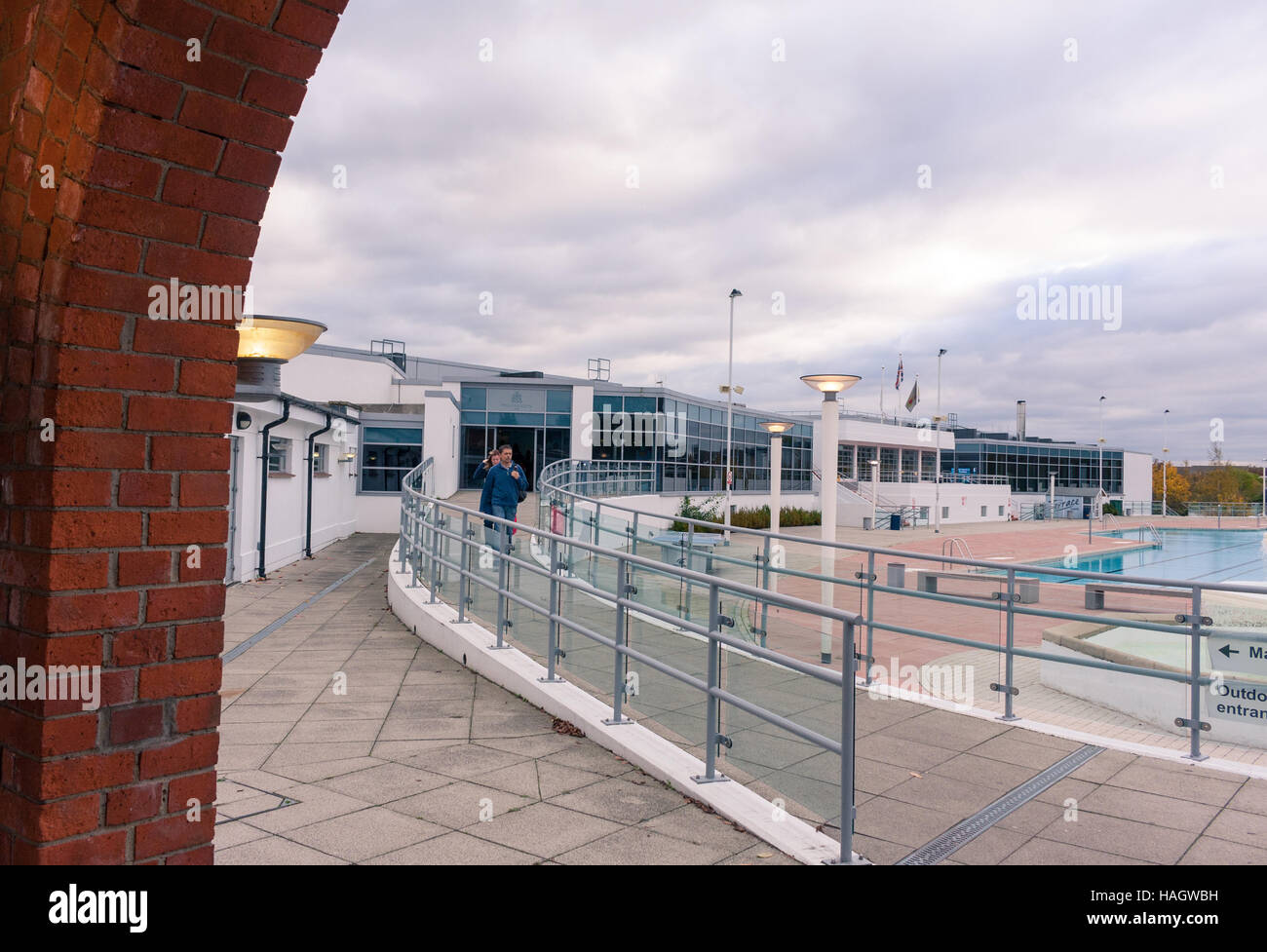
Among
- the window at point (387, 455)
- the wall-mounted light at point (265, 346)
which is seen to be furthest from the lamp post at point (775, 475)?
the window at point (387, 455)

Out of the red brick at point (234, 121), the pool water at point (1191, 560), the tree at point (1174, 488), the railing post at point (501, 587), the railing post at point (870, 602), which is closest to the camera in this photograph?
the red brick at point (234, 121)

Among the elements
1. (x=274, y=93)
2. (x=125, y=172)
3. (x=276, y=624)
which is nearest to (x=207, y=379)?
(x=125, y=172)

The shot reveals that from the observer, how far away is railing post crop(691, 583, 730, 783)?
461 centimetres

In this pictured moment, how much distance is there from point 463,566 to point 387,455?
18387mm

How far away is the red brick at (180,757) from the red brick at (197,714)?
0.09 feet

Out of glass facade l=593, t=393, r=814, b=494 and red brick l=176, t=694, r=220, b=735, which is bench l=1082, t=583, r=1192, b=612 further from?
glass facade l=593, t=393, r=814, b=494

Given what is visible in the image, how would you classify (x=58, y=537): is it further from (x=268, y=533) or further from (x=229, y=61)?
(x=268, y=533)

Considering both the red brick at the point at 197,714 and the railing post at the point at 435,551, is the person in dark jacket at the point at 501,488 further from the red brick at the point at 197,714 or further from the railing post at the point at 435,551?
the red brick at the point at 197,714

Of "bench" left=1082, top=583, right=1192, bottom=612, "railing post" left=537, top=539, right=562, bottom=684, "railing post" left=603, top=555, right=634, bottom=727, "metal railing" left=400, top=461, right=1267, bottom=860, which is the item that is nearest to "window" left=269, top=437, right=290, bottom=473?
"metal railing" left=400, top=461, right=1267, bottom=860

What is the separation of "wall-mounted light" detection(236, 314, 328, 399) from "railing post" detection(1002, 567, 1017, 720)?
207 inches

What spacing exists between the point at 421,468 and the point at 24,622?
48.6ft

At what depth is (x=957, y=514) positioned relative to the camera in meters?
50.4

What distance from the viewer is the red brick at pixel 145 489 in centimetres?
224

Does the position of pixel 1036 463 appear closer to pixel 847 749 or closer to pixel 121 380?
pixel 847 749
